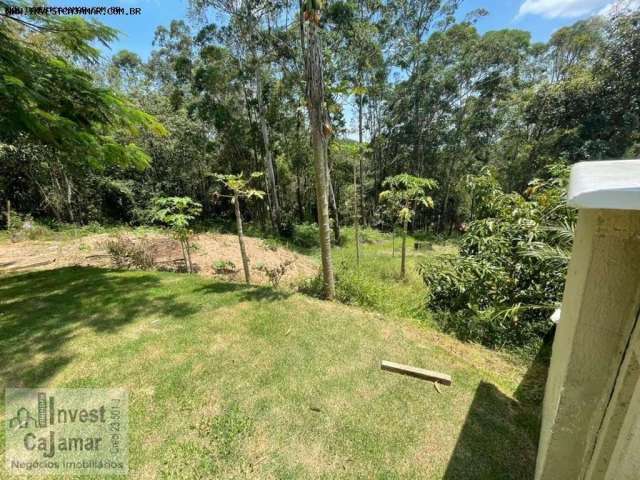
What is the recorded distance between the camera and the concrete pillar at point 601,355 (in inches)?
41.4

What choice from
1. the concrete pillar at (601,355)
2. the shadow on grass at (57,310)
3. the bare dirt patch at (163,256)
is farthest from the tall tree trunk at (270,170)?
the concrete pillar at (601,355)

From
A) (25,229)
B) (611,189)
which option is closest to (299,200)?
(25,229)

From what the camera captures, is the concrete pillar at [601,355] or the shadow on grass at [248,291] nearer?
the concrete pillar at [601,355]

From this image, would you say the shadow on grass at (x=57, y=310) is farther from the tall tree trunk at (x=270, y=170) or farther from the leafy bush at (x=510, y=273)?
the tall tree trunk at (x=270, y=170)

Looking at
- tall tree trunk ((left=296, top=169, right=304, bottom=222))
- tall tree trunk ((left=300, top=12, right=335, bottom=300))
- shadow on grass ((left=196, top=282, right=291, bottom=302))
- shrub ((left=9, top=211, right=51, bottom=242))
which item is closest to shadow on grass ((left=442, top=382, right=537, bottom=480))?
tall tree trunk ((left=300, top=12, right=335, bottom=300))

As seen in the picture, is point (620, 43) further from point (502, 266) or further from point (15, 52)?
point (15, 52)

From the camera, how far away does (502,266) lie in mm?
3938

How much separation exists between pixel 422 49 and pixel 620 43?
6740 mm

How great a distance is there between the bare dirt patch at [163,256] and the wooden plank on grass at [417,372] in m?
2.79

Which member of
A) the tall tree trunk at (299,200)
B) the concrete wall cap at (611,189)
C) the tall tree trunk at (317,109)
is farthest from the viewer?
the tall tree trunk at (299,200)

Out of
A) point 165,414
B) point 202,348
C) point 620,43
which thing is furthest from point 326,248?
point 620,43

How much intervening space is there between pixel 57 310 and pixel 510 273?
596cm

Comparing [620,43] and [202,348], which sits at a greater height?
[620,43]

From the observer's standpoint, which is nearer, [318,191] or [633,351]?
[633,351]
